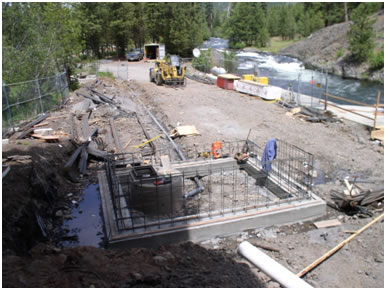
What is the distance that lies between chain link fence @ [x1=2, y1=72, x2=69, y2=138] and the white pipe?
10.9m

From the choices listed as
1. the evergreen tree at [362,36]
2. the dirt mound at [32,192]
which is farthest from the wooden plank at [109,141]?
the evergreen tree at [362,36]

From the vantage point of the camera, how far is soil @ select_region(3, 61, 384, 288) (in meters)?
5.91

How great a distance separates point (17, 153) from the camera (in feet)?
36.8

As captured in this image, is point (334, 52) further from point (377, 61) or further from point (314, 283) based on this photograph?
point (314, 283)

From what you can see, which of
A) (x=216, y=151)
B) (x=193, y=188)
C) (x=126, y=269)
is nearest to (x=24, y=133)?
(x=193, y=188)

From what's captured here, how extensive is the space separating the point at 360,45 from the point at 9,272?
150ft

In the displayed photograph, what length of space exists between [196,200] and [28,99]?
11.0 meters

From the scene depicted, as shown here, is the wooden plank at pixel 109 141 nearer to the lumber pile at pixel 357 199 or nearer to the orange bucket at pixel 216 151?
the orange bucket at pixel 216 151

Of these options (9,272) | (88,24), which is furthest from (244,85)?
(88,24)

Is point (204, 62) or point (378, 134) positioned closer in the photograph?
point (378, 134)

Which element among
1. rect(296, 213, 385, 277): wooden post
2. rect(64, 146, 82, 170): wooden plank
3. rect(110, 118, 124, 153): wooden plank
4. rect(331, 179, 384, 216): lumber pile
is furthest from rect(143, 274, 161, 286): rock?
rect(110, 118, 124, 153): wooden plank

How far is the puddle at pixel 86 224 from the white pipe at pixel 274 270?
349cm

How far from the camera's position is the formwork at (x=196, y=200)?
8.19 m

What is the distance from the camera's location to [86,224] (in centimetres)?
910
